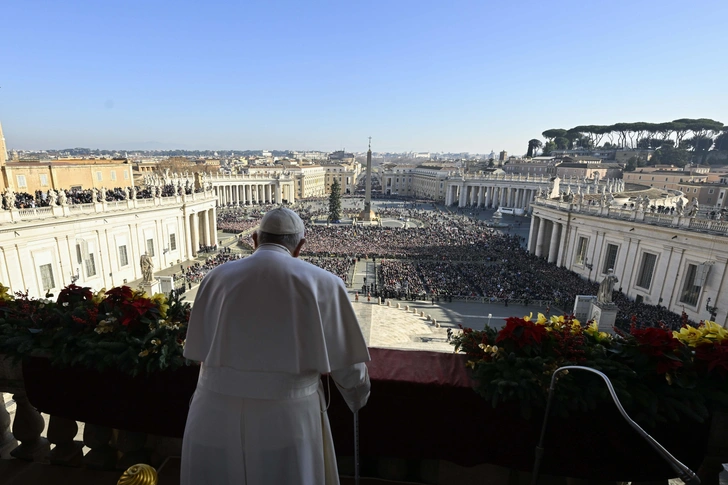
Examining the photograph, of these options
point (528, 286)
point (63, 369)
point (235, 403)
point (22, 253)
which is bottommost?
point (528, 286)

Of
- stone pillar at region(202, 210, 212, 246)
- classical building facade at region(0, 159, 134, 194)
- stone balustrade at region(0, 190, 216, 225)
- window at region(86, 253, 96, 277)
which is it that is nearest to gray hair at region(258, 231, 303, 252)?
stone balustrade at region(0, 190, 216, 225)

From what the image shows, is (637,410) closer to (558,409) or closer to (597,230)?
(558,409)

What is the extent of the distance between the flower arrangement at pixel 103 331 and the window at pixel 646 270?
28.9 metres

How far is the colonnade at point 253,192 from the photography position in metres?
73.5

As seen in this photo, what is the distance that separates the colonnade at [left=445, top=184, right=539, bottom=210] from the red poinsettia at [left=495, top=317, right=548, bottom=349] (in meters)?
72.7

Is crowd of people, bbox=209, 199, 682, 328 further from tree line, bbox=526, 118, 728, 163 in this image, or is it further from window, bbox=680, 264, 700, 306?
tree line, bbox=526, 118, 728, 163

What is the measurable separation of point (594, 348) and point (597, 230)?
98.3 ft

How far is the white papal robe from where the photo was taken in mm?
1946

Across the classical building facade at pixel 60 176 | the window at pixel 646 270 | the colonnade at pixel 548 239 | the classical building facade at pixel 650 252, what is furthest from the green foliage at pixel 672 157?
the classical building facade at pixel 60 176

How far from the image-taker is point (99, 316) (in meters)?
3.47

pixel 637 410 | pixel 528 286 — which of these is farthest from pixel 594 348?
pixel 528 286

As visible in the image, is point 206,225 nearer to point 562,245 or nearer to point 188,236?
point 188,236

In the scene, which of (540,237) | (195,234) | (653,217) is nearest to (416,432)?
(653,217)

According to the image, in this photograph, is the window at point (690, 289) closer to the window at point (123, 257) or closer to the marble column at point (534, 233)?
the marble column at point (534, 233)
